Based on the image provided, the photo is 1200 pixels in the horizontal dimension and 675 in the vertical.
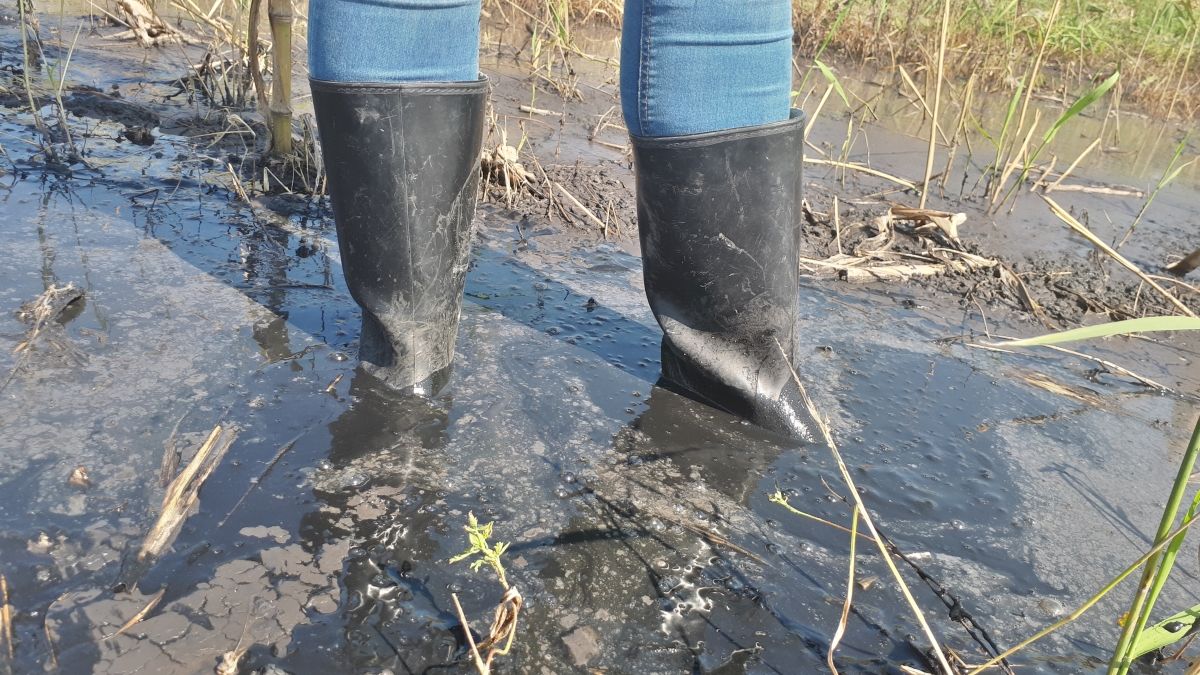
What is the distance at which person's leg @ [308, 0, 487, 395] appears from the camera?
4.40ft

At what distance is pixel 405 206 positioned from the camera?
1426 mm

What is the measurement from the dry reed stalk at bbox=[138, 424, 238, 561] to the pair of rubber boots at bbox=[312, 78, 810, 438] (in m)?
0.32

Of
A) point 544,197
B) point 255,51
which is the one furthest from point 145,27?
point 544,197

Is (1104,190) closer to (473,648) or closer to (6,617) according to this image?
(473,648)

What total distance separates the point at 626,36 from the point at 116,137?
1.95 metres

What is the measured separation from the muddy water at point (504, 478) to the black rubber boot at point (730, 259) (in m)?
0.09

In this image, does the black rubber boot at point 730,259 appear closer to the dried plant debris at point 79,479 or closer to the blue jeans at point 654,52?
the blue jeans at point 654,52

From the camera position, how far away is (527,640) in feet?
3.42

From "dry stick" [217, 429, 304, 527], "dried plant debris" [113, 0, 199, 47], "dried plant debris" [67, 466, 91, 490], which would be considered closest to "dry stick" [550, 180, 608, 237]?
"dry stick" [217, 429, 304, 527]

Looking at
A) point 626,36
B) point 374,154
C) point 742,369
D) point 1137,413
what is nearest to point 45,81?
point 374,154

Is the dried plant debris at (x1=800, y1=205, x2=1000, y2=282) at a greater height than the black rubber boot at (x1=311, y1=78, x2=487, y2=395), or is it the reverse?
the black rubber boot at (x1=311, y1=78, x2=487, y2=395)

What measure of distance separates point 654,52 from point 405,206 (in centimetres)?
48

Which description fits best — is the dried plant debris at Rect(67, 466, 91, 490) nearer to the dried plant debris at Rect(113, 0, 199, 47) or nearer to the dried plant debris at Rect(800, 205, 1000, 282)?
the dried plant debris at Rect(800, 205, 1000, 282)

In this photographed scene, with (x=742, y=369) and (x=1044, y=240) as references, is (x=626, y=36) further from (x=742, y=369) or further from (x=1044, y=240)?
(x=1044, y=240)
